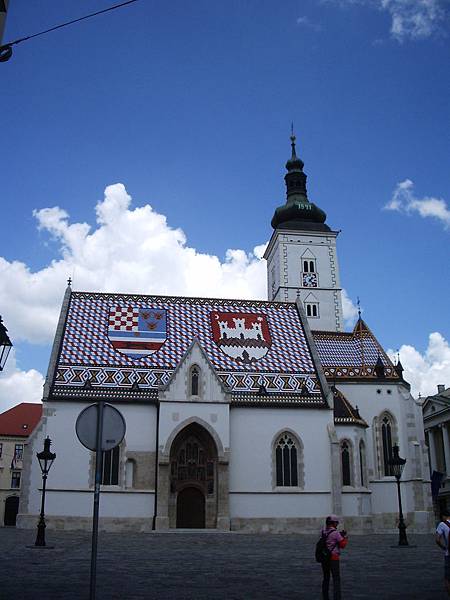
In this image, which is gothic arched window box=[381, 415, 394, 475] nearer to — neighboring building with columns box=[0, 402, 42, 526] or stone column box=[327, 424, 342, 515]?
stone column box=[327, 424, 342, 515]

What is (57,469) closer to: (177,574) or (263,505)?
(263,505)

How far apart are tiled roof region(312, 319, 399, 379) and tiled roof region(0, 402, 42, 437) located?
31.4m

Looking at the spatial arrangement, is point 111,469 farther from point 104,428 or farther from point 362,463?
point 104,428

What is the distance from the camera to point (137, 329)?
128 ft

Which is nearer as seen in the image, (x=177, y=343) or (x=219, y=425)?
(x=219, y=425)

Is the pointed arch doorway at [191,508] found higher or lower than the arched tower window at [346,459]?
lower

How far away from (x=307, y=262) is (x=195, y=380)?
2852 cm

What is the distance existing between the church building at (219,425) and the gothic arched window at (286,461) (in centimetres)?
6

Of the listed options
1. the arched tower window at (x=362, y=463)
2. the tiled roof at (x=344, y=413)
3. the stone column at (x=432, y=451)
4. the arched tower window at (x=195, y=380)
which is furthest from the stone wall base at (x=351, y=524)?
the stone column at (x=432, y=451)

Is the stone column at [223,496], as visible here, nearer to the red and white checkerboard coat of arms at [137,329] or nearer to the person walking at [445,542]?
the red and white checkerboard coat of arms at [137,329]

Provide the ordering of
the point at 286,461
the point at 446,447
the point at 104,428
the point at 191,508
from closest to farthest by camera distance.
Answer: the point at 104,428 → the point at 191,508 → the point at 286,461 → the point at 446,447

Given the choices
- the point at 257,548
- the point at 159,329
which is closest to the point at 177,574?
the point at 257,548

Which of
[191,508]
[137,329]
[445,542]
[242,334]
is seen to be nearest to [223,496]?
[191,508]

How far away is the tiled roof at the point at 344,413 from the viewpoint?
3753 cm
